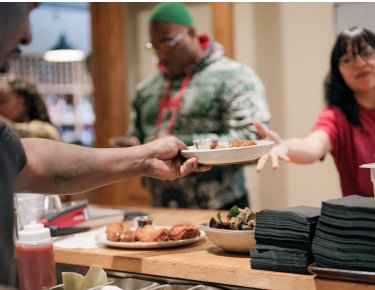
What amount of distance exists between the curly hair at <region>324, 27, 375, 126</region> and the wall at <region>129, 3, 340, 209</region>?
1.19 m

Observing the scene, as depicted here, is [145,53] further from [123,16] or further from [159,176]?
[159,176]

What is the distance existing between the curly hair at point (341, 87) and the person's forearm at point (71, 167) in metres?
0.86

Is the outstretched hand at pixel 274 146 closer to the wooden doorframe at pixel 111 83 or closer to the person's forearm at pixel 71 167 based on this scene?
the person's forearm at pixel 71 167

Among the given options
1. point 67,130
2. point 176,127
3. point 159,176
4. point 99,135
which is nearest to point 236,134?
point 176,127

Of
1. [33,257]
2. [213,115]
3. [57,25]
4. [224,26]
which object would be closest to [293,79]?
[224,26]

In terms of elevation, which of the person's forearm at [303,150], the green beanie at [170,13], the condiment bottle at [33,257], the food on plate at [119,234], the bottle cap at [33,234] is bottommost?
the food on plate at [119,234]

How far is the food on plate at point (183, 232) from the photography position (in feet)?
5.91

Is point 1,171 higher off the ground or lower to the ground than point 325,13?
lower

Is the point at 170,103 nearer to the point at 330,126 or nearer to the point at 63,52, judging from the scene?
the point at 330,126

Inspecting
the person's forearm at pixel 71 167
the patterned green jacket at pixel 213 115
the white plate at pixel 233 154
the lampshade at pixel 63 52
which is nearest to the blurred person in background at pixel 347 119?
the white plate at pixel 233 154

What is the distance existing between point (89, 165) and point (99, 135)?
289cm

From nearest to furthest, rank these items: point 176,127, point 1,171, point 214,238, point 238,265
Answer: point 1,171, point 238,265, point 214,238, point 176,127

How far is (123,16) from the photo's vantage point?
448 centimetres

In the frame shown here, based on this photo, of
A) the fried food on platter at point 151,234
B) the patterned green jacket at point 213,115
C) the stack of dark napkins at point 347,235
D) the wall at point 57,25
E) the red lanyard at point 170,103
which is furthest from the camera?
the wall at point 57,25
